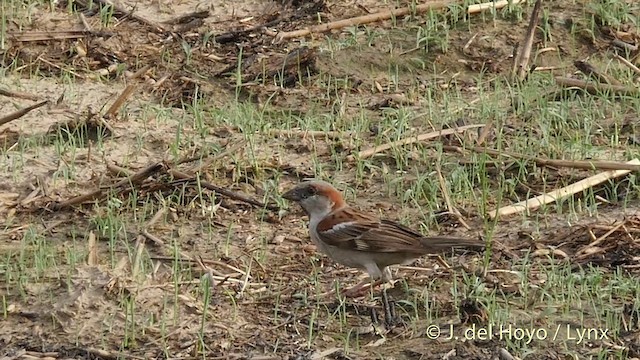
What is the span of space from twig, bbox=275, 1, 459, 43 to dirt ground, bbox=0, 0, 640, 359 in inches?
3.2

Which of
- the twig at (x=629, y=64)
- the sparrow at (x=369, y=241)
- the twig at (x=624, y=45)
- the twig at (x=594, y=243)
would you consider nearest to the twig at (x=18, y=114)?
the sparrow at (x=369, y=241)

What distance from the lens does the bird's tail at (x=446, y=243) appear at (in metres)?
7.12

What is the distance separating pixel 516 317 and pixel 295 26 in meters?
4.67

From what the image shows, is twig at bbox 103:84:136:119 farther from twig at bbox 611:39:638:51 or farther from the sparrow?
twig at bbox 611:39:638:51

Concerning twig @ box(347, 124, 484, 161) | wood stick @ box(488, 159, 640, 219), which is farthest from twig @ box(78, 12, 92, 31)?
wood stick @ box(488, 159, 640, 219)

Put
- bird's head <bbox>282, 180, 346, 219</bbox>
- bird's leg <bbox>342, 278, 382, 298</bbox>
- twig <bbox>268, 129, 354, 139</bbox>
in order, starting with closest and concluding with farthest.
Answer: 1. bird's leg <bbox>342, 278, 382, 298</bbox>
2. bird's head <bbox>282, 180, 346, 219</bbox>
3. twig <bbox>268, 129, 354, 139</bbox>

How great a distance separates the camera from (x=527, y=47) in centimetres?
1056

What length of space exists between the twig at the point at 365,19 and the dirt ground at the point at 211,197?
0.08 m

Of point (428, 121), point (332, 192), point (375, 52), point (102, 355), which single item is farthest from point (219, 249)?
point (375, 52)

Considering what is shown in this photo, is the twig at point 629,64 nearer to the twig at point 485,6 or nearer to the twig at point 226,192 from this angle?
the twig at point 485,6

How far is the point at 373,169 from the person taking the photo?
8.98 metres

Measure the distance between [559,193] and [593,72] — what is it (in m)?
2.04

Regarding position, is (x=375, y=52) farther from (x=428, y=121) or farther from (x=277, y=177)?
(x=277, y=177)

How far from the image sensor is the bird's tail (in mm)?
7117
